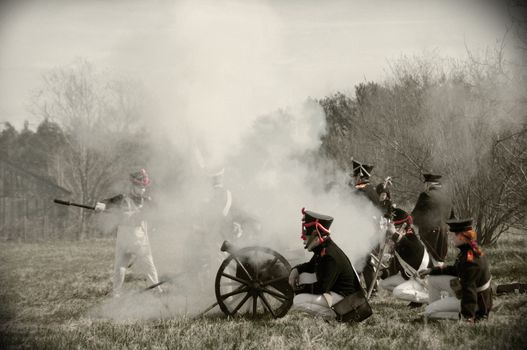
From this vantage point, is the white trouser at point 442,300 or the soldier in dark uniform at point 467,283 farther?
the white trouser at point 442,300

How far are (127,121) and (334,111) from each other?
813cm

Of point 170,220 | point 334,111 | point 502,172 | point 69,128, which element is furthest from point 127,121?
point 502,172

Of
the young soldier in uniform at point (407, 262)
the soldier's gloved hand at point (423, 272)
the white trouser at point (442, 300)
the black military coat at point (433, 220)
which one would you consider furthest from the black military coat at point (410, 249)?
the black military coat at point (433, 220)

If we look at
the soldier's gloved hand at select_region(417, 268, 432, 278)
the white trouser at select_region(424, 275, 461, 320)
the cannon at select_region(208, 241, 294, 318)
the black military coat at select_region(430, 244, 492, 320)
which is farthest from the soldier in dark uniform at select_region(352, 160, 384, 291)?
the black military coat at select_region(430, 244, 492, 320)

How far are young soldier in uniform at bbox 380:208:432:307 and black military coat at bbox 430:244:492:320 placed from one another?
1198 mm

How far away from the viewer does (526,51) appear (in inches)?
352

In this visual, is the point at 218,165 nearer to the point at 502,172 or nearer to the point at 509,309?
the point at 509,309

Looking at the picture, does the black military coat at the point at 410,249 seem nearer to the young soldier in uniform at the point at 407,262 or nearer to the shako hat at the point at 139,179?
the young soldier in uniform at the point at 407,262

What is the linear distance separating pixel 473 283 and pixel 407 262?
5.54 feet

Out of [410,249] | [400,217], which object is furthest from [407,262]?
[400,217]

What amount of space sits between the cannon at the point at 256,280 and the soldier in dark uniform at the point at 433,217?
3331 mm

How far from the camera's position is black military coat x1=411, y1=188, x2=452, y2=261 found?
8.30m

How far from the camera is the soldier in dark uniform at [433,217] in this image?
830cm

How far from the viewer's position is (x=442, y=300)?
562 cm
